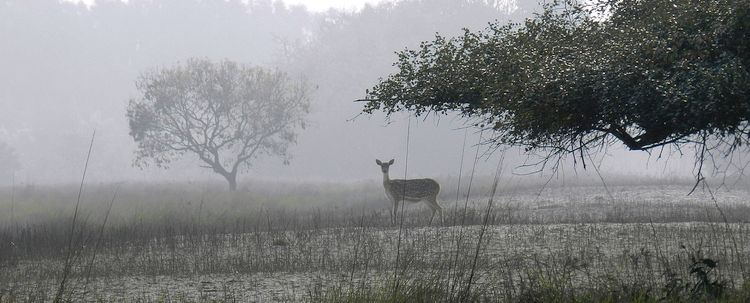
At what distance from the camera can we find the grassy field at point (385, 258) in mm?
7902

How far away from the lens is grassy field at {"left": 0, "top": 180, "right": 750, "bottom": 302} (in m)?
7.90

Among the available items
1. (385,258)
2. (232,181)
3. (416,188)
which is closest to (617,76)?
(385,258)

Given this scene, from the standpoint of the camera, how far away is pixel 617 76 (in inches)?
363

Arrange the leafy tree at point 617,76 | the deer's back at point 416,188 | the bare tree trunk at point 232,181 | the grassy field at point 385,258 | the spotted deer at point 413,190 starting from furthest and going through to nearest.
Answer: the bare tree trunk at point 232,181 → the deer's back at point 416,188 → the spotted deer at point 413,190 → the leafy tree at point 617,76 → the grassy field at point 385,258

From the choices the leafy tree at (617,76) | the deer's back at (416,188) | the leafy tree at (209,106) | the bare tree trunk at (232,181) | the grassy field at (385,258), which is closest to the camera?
the grassy field at (385,258)

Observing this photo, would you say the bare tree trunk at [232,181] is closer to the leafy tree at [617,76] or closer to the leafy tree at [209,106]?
the leafy tree at [209,106]

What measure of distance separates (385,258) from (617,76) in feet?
17.6

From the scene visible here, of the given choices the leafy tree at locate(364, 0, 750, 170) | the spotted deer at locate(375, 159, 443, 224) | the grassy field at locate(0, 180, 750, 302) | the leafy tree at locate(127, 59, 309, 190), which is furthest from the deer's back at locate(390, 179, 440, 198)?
the leafy tree at locate(127, 59, 309, 190)

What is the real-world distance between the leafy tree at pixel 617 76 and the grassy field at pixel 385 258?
1.31 m

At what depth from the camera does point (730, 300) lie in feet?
24.2

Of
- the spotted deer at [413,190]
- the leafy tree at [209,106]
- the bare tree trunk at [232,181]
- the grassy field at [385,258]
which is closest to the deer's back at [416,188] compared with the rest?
the spotted deer at [413,190]

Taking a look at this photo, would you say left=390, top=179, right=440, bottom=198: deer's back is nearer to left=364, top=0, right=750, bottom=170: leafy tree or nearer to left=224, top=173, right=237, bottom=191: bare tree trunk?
left=364, top=0, right=750, bottom=170: leafy tree

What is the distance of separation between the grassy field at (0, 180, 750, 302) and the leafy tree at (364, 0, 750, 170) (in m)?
1.31

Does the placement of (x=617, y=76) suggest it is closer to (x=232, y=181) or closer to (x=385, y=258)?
(x=385, y=258)
